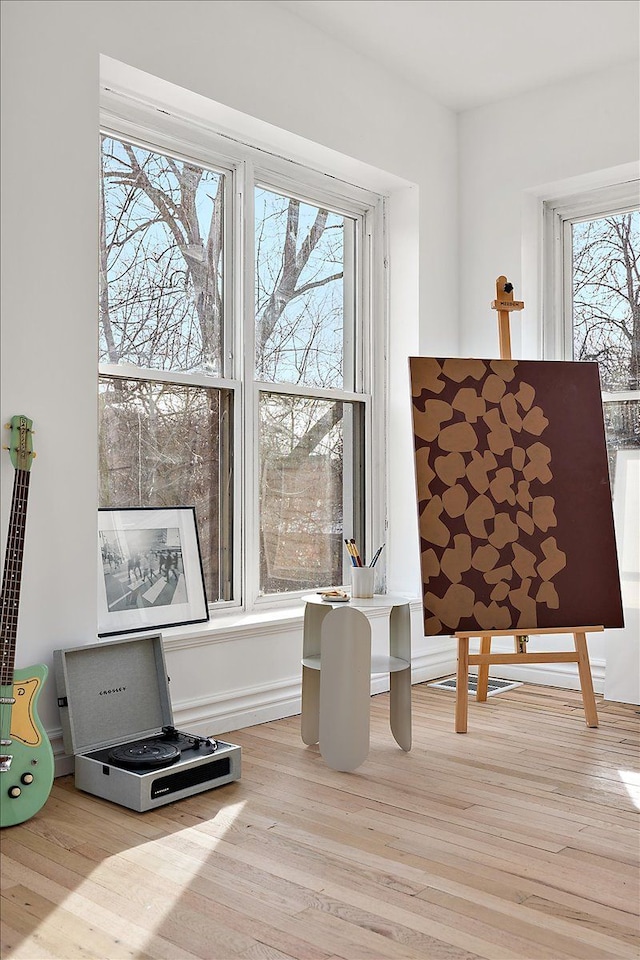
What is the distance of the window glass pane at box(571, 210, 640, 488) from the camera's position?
13.1 ft

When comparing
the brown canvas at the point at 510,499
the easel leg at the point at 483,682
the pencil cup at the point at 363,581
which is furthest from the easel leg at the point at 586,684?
the pencil cup at the point at 363,581

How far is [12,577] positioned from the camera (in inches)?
95.3

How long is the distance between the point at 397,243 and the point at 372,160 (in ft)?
1.56

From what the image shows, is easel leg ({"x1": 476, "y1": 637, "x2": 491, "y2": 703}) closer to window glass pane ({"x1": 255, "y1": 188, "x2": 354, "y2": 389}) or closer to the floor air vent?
the floor air vent

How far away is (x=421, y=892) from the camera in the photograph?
1922 millimetres

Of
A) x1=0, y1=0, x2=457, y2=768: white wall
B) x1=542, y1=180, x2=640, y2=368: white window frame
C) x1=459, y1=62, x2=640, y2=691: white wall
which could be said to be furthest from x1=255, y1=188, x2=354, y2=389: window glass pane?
x1=542, y1=180, x2=640, y2=368: white window frame

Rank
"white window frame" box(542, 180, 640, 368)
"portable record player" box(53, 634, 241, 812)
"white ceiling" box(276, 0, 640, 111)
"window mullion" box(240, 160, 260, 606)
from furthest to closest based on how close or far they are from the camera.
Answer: "white window frame" box(542, 180, 640, 368) < "window mullion" box(240, 160, 260, 606) < "white ceiling" box(276, 0, 640, 111) < "portable record player" box(53, 634, 241, 812)

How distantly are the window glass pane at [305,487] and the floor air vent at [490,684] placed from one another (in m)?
0.68

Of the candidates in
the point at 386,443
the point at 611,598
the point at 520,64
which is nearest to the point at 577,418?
the point at 611,598

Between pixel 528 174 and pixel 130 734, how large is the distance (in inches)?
122

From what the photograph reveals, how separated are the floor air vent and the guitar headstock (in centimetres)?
220

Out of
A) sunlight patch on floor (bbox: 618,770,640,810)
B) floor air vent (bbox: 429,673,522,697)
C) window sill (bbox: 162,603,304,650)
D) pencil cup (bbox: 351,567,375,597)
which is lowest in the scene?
sunlight patch on floor (bbox: 618,770,640,810)

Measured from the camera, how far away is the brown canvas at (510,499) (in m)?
3.26

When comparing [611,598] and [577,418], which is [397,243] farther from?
[611,598]
